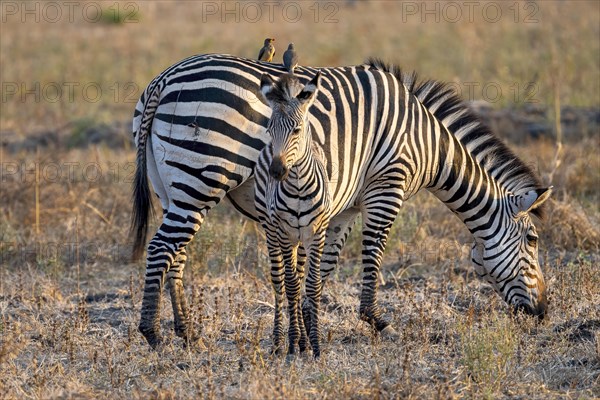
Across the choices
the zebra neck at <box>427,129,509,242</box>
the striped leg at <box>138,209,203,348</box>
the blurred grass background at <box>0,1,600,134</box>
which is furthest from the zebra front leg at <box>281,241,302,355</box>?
the blurred grass background at <box>0,1,600,134</box>

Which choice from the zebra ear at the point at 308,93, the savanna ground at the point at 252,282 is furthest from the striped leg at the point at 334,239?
the zebra ear at the point at 308,93

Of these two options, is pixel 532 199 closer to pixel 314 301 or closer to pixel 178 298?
pixel 314 301

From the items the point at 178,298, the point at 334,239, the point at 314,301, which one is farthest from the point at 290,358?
the point at 334,239

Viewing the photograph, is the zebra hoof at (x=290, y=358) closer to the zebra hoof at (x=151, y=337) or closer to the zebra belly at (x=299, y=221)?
the zebra belly at (x=299, y=221)

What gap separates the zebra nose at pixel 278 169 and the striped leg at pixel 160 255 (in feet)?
4.49

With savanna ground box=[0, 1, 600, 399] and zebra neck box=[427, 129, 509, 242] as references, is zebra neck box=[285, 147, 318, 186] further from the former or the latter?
zebra neck box=[427, 129, 509, 242]

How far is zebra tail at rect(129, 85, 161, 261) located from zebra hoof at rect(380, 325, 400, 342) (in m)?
2.14

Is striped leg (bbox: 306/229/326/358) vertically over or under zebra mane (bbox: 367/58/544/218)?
under

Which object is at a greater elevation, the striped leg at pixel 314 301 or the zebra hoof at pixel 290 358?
the striped leg at pixel 314 301

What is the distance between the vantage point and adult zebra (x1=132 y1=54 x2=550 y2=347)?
646 cm

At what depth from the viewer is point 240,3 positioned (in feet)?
92.1

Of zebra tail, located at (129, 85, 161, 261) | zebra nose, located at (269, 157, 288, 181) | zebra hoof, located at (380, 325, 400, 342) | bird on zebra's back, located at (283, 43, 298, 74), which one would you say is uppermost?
bird on zebra's back, located at (283, 43, 298, 74)

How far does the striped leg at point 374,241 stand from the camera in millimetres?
6969

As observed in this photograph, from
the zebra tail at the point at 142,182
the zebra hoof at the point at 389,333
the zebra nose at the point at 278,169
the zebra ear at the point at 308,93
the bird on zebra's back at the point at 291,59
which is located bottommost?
the zebra hoof at the point at 389,333
